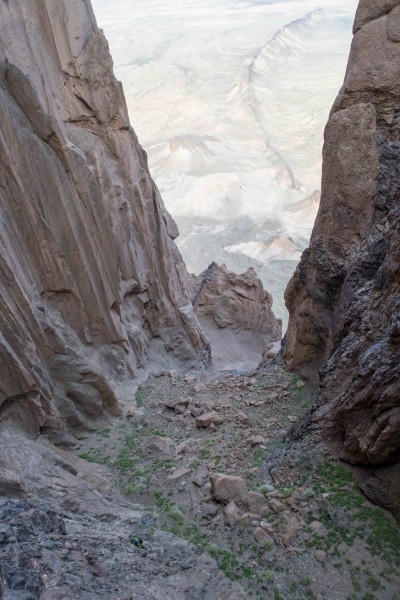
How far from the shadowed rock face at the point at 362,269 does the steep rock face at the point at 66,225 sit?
750 cm

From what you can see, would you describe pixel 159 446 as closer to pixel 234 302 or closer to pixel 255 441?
pixel 255 441

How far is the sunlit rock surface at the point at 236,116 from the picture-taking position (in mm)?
64062

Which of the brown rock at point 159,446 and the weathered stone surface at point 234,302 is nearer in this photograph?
the brown rock at point 159,446

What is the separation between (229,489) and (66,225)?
9.73 m

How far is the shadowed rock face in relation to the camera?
39.1ft

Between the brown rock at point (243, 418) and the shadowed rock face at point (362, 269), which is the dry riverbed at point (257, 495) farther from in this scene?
the shadowed rock face at point (362, 269)

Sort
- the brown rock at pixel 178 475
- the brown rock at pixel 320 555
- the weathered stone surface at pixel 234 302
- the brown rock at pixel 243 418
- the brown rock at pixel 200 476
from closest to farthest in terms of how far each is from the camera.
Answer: the brown rock at pixel 320 555 → the brown rock at pixel 200 476 → the brown rock at pixel 178 475 → the brown rock at pixel 243 418 → the weathered stone surface at pixel 234 302

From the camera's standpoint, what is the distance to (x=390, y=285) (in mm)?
13266

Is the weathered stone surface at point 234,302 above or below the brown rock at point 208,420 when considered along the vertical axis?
above

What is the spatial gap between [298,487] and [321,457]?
1035 mm

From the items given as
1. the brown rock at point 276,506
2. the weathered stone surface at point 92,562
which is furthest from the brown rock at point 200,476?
the brown rock at point 276,506

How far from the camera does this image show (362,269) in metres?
16.9

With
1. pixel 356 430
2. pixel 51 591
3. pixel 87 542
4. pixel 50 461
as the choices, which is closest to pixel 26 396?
pixel 50 461

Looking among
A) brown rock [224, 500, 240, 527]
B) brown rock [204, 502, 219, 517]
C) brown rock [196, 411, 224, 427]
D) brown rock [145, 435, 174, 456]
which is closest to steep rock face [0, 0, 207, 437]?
brown rock [145, 435, 174, 456]
